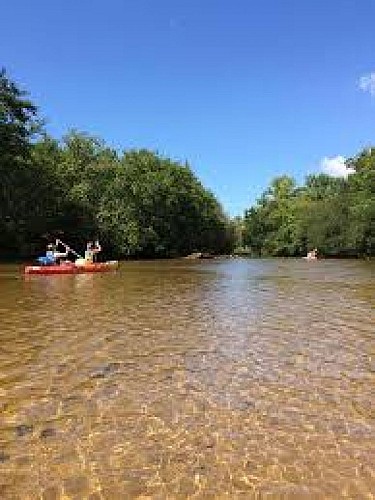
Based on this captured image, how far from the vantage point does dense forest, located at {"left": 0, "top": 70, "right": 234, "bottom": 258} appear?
55469mm

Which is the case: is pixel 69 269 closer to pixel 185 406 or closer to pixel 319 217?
pixel 185 406

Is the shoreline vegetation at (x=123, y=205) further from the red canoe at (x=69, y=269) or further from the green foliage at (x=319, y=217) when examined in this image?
the red canoe at (x=69, y=269)

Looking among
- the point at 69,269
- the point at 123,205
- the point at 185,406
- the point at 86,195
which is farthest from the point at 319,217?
the point at 185,406

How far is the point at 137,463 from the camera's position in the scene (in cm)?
661

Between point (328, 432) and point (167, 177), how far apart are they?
78.1 metres

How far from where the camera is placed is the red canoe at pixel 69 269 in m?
34.7

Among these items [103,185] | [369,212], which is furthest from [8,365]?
[369,212]

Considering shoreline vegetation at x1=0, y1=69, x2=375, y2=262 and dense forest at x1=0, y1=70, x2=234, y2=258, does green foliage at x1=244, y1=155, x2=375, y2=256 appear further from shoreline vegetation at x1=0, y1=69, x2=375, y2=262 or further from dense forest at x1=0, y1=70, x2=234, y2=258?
dense forest at x1=0, y1=70, x2=234, y2=258

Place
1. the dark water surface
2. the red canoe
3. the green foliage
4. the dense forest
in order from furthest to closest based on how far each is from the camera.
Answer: the green foliage
the dense forest
the red canoe
the dark water surface

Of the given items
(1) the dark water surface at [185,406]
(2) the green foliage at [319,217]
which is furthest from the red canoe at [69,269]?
(2) the green foliage at [319,217]

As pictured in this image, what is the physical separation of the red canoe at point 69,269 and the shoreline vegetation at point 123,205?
18.9 meters

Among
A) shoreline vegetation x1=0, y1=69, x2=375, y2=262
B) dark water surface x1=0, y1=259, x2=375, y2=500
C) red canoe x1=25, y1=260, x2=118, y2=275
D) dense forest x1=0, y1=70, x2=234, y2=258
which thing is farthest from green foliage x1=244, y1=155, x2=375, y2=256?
dark water surface x1=0, y1=259, x2=375, y2=500

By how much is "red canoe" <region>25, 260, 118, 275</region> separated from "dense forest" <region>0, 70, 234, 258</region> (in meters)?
19.1

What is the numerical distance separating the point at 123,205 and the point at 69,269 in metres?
36.4
